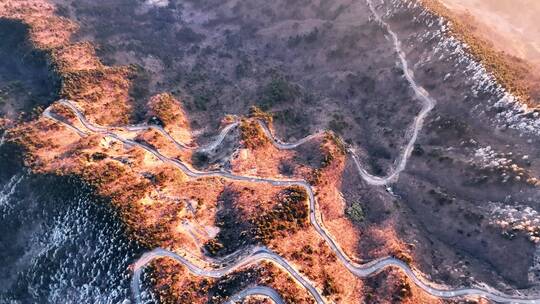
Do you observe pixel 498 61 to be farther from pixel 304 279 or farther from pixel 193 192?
pixel 193 192

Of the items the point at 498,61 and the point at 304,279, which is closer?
the point at 304,279

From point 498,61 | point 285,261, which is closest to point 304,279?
point 285,261

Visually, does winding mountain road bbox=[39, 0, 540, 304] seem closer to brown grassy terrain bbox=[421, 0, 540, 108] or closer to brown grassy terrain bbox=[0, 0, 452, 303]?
brown grassy terrain bbox=[0, 0, 452, 303]

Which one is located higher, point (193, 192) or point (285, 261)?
point (285, 261)

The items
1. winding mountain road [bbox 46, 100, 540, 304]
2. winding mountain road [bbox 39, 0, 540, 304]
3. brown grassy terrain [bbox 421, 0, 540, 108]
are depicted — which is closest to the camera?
winding mountain road [bbox 39, 0, 540, 304]

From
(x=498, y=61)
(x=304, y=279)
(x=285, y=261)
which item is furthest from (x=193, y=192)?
(x=498, y=61)

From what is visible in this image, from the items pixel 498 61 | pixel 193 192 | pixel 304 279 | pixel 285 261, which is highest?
pixel 498 61

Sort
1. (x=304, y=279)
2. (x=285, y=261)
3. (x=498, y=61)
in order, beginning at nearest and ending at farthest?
(x=304, y=279) < (x=285, y=261) < (x=498, y=61)

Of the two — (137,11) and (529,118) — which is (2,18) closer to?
(137,11)

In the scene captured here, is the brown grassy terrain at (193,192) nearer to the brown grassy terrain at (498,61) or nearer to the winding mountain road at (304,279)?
the winding mountain road at (304,279)

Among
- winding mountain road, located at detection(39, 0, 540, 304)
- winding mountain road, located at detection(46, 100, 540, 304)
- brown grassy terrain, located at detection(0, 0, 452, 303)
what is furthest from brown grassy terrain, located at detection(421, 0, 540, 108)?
winding mountain road, located at detection(46, 100, 540, 304)

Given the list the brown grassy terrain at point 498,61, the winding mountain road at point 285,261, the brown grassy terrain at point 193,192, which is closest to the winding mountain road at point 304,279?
the winding mountain road at point 285,261

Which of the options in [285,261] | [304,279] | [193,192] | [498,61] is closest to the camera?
[304,279]
